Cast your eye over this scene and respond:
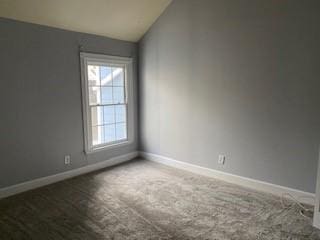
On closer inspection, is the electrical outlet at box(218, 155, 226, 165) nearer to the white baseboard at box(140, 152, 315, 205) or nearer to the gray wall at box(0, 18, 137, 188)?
the white baseboard at box(140, 152, 315, 205)

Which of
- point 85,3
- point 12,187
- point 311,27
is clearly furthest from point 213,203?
point 85,3

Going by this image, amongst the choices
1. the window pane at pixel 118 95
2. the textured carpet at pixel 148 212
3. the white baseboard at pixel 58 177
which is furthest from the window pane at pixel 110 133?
the textured carpet at pixel 148 212

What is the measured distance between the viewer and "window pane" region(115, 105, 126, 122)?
14.3ft

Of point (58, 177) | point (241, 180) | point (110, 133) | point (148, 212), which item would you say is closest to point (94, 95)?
point (110, 133)

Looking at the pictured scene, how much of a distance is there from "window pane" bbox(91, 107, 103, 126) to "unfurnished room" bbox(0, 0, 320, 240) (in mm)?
27

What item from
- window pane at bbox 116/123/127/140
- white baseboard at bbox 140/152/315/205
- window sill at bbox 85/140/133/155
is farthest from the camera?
window pane at bbox 116/123/127/140

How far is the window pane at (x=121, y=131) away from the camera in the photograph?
4422 millimetres

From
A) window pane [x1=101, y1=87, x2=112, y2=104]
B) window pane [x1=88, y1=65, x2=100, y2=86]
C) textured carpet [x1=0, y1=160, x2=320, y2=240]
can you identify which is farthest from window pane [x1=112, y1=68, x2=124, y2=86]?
textured carpet [x1=0, y1=160, x2=320, y2=240]

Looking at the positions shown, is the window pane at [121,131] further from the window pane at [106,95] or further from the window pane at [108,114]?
the window pane at [106,95]

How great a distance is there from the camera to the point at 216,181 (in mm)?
3561

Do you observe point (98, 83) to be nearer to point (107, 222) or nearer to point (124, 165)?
point (124, 165)

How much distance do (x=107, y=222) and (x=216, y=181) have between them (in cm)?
177

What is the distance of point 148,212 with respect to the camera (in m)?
2.68

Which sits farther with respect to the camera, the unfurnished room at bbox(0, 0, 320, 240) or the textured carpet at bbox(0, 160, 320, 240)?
the unfurnished room at bbox(0, 0, 320, 240)
